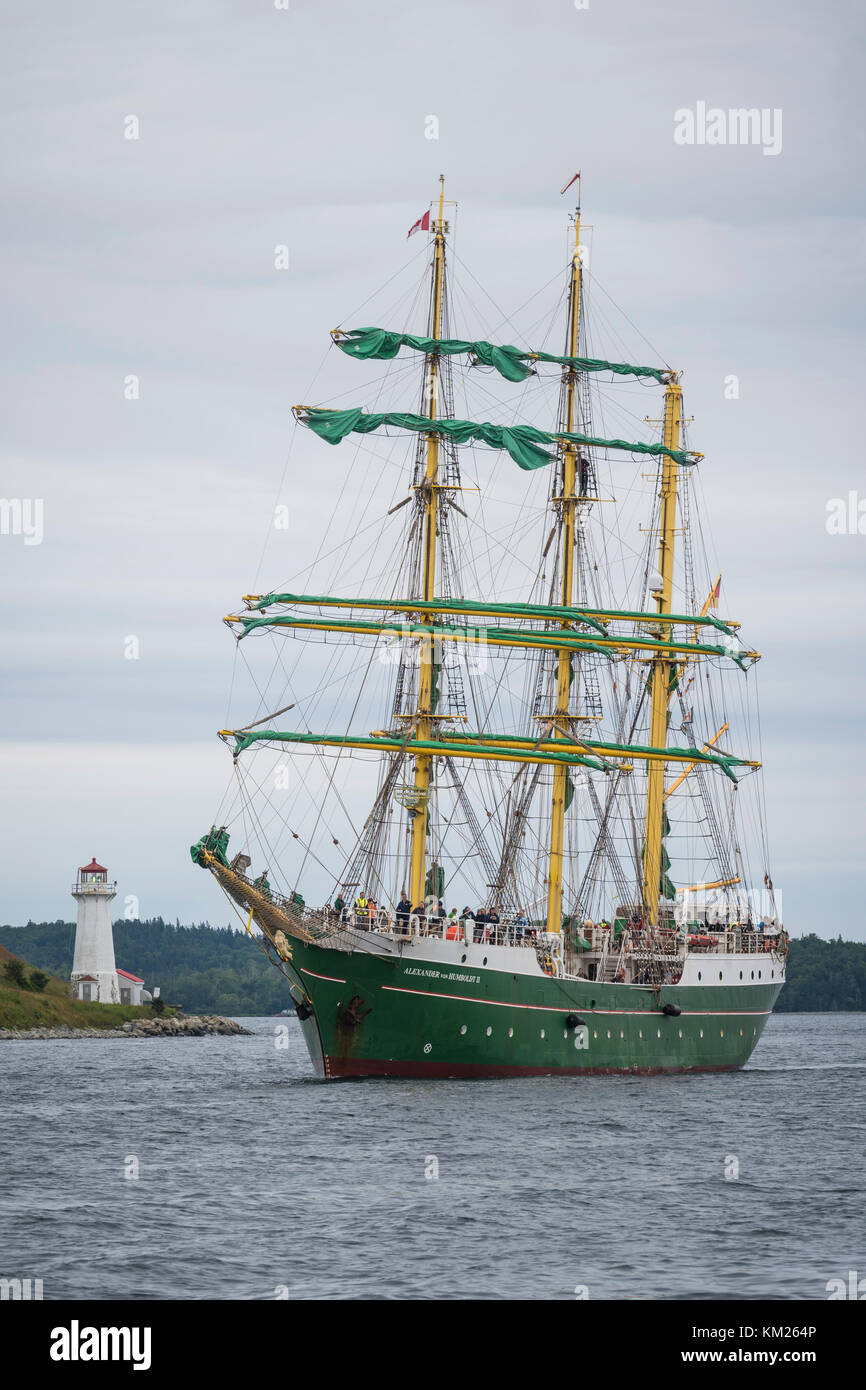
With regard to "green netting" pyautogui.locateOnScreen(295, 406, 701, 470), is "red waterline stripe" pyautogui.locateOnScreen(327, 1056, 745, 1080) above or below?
below

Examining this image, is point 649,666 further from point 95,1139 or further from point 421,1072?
point 95,1139

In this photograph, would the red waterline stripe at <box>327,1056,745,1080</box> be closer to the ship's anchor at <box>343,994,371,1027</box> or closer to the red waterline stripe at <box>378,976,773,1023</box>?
the ship's anchor at <box>343,994,371,1027</box>

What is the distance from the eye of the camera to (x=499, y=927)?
2564 inches

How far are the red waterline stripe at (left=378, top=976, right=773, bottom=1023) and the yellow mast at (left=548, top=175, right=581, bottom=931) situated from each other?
4613 mm

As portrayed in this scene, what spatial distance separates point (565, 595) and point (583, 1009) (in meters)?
18.2

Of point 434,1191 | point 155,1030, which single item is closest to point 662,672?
point 434,1191

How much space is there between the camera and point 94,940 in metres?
143

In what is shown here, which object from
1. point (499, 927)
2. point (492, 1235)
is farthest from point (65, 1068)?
point (492, 1235)

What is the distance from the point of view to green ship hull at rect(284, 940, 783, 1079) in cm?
5872

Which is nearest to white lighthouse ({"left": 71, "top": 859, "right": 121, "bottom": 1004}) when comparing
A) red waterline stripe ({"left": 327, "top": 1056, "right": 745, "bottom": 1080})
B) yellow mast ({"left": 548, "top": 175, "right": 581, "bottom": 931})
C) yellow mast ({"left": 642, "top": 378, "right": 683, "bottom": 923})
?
yellow mast ({"left": 642, "top": 378, "right": 683, "bottom": 923})

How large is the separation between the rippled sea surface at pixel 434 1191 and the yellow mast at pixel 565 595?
10.2 m

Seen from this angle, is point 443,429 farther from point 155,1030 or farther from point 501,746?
point 155,1030

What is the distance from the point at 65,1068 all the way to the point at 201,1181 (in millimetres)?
49546

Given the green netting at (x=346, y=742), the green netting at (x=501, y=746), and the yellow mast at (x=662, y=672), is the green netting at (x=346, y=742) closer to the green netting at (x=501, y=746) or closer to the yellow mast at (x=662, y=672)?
the green netting at (x=501, y=746)
